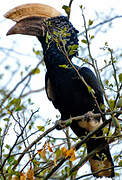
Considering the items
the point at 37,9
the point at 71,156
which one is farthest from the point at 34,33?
the point at 71,156

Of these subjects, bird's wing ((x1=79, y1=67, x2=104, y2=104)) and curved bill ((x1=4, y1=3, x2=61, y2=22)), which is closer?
bird's wing ((x1=79, y1=67, x2=104, y2=104))

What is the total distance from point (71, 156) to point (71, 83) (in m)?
1.13

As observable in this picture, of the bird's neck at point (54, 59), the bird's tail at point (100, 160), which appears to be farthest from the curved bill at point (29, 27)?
the bird's tail at point (100, 160)

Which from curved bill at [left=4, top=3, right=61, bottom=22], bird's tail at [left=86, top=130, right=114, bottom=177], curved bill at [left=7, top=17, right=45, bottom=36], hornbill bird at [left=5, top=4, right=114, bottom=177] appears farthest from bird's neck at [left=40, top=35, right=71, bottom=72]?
bird's tail at [left=86, top=130, right=114, bottom=177]

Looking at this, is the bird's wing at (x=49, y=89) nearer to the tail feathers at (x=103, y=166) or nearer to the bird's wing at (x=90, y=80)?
the bird's wing at (x=90, y=80)

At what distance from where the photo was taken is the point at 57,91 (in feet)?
11.4

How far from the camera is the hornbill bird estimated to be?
335 centimetres

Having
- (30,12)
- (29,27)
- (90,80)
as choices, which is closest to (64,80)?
(90,80)

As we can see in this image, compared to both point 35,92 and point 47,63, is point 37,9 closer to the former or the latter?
point 47,63

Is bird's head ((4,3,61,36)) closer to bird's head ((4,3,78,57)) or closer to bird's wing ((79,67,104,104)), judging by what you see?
bird's head ((4,3,78,57))

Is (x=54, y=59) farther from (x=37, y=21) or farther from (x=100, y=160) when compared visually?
(x=100, y=160)

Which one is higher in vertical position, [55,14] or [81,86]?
[55,14]

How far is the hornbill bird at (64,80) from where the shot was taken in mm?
3354

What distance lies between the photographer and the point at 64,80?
3418mm
